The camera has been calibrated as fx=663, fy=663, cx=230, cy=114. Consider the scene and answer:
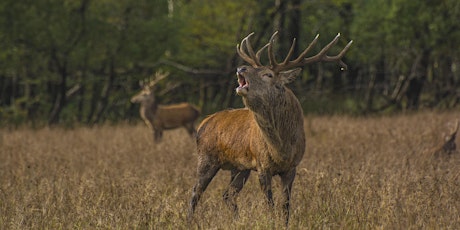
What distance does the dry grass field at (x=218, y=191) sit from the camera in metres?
5.00

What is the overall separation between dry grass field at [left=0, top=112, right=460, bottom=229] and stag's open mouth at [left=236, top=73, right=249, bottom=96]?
2.95 feet

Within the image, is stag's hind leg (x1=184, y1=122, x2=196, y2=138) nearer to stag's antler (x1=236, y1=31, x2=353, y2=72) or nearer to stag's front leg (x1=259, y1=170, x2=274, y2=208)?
stag's antler (x1=236, y1=31, x2=353, y2=72)

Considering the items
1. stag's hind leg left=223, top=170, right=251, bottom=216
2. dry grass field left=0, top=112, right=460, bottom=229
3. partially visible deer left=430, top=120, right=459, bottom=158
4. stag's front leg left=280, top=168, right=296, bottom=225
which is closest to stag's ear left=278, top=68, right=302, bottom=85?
stag's front leg left=280, top=168, right=296, bottom=225

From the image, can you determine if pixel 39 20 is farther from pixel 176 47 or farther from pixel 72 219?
pixel 72 219

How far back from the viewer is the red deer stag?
17.2ft

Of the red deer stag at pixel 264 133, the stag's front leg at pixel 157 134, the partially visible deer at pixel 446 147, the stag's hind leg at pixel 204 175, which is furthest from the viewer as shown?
the stag's front leg at pixel 157 134

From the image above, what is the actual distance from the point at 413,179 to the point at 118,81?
643 inches

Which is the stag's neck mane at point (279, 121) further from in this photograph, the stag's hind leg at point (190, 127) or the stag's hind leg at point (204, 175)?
the stag's hind leg at point (190, 127)

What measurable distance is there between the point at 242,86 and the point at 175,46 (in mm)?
14805

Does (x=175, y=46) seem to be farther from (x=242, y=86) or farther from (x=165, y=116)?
(x=242, y=86)

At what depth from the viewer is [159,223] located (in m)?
4.92

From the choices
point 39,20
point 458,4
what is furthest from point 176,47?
point 458,4

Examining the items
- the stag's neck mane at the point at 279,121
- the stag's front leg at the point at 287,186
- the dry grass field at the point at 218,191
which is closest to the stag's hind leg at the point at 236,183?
the dry grass field at the point at 218,191

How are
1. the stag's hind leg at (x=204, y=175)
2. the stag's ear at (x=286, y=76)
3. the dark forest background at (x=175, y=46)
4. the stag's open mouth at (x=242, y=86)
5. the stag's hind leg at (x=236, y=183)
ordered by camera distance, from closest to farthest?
the stag's open mouth at (x=242, y=86), the stag's ear at (x=286, y=76), the stag's hind leg at (x=236, y=183), the stag's hind leg at (x=204, y=175), the dark forest background at (x=175, y=46)
